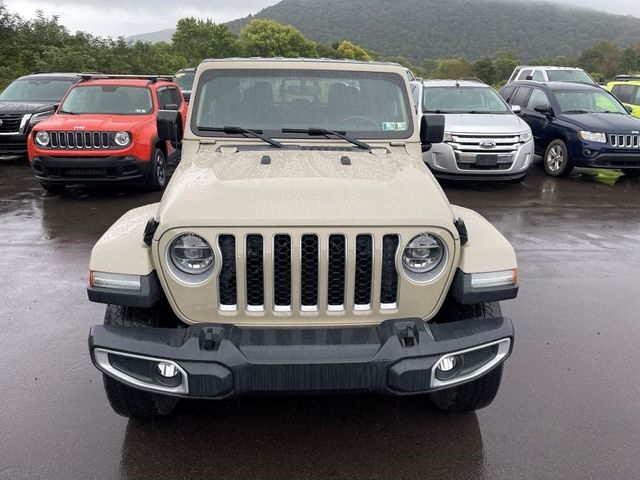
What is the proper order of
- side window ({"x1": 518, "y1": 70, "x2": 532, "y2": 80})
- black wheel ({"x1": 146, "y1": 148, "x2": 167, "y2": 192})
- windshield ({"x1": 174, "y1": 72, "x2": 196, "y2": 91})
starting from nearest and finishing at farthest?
black wheel ({"x1": 146, "y1": 148, "x2": 167, "y2": 192}), windshield ({"x1": 174, "y1": 72, "x2": 196, "y2": 91}), side window ({"x1": 518, "y1": 70, "x2": 532, "y2": 80})

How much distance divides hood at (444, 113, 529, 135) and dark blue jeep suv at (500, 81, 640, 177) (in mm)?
1021

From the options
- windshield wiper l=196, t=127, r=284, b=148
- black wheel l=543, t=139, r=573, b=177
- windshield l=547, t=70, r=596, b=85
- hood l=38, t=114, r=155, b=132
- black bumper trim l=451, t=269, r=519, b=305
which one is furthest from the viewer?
windshield l=547, t=70, r=596, b=85

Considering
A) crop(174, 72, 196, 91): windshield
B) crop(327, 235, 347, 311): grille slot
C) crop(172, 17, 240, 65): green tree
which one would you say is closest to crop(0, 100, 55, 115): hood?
crop(174, 72, 196, 91): windshield

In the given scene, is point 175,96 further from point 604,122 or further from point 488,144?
point 604,122

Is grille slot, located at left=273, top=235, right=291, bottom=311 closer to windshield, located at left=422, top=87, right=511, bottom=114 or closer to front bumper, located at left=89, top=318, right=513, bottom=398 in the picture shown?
front bumper, located at left=89, top=318, right=513, bottom=398

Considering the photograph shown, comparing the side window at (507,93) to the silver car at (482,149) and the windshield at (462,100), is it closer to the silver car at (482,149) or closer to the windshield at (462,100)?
the windshield at (462,100)

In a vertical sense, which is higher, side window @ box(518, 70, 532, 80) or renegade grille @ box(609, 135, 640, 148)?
side window @ box(518, 70, 532, 80)

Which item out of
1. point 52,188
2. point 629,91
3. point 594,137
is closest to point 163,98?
point 52,188

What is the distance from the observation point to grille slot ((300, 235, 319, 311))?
8.39 ft

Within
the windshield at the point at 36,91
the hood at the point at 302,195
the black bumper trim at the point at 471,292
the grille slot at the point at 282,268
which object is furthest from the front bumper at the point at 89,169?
the black bumper trim at the point at 471,292

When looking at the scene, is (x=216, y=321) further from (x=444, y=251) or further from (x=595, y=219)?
(x=595, y=219)

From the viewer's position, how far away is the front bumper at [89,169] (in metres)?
8.15

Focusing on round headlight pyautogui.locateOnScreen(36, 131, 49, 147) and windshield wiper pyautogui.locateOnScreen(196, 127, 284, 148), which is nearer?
windshield wiper pyautogui.locateOnScreen(196, 127, 284, 148)

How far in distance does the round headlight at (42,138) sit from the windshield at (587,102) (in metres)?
9.15
